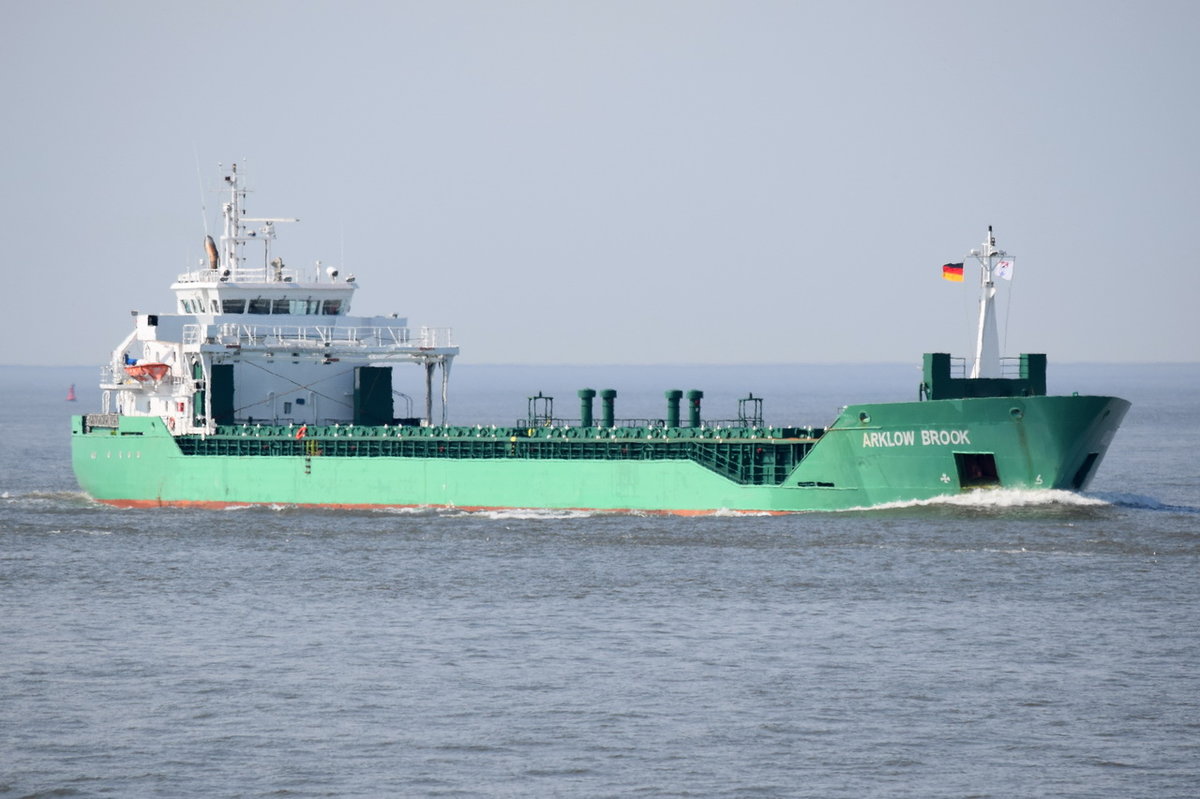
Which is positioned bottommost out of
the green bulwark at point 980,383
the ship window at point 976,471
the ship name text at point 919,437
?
the ship window at point 976,471

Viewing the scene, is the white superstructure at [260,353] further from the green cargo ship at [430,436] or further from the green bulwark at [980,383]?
the green bulwark at [980,383]

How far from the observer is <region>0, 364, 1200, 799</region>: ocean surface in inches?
888

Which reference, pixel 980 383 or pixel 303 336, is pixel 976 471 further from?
pixel 303 336

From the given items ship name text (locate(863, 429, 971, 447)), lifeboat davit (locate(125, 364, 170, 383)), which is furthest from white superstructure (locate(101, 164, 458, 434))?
ship name text (locate(863, 429, 971, 447))

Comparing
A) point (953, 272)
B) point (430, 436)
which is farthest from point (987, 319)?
point (430, 436)

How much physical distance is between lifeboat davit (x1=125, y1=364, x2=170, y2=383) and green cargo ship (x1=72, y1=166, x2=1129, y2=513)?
2.3 inches

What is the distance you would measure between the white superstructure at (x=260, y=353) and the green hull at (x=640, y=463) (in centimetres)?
153

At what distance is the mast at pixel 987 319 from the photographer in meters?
45.8

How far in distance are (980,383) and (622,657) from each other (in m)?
19.4

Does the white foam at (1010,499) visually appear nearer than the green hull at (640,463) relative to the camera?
No

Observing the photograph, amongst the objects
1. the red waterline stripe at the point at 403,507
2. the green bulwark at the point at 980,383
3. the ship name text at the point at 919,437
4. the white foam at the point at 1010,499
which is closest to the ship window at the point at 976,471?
the white foam at the point at 1010,499

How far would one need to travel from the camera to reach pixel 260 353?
180 feet

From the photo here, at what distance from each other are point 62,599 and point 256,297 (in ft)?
72.2

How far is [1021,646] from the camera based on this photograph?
29203 mm
